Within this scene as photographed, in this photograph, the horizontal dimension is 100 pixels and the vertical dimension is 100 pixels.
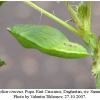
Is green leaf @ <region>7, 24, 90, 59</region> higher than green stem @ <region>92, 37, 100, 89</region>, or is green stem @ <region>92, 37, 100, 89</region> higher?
green leaf @ <region>7, 24, 90, 59</region>

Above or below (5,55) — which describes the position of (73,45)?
below

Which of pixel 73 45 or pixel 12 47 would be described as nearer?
pixel 73 45

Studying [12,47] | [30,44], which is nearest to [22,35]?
[30,44]

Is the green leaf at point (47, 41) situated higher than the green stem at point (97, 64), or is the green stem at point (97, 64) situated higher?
the green leaf at point (47, 41)

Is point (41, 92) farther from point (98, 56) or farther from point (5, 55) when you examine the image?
point (5, 55)

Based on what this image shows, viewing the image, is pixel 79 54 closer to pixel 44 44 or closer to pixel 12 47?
pixel 44 44

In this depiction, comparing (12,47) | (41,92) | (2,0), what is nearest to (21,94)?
(41,92)
